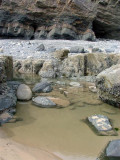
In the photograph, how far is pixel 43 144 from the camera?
7.09 feet

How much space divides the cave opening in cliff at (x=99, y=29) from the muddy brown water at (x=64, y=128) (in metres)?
14.4

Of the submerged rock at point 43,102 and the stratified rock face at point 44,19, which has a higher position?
the stratified rock face at point 44,19

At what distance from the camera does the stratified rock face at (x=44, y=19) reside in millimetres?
14062

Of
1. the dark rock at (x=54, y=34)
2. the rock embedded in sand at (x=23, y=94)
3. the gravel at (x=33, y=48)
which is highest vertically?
the dark rock at (x=54, y=34)

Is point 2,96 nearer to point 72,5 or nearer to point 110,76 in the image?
point 110,76

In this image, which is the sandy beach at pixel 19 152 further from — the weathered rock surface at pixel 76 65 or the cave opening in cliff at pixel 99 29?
the cave opening in cliff at pixel 99 29

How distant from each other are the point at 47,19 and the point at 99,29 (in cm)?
539

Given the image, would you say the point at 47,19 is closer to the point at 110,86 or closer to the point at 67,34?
the point at 67,34

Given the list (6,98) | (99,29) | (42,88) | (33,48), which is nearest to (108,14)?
(99,29)

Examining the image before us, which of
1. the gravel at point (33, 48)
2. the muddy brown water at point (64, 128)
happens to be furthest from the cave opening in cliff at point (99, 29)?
the muddy brown water at point (64, 128)

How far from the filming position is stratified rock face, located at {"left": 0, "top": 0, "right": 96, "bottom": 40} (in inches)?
554

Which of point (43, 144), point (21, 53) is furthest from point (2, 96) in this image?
point (21, 53)

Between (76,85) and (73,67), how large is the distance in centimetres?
109

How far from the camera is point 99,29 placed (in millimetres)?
18062
